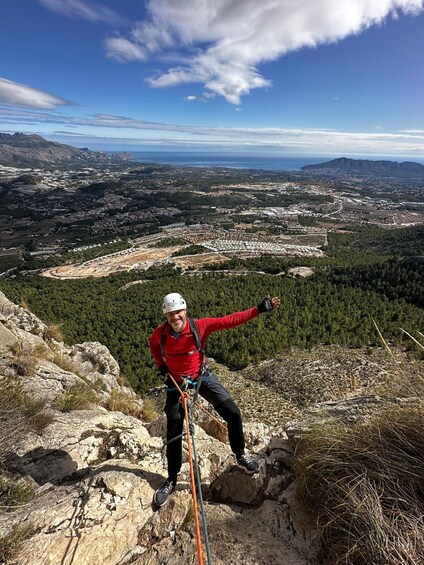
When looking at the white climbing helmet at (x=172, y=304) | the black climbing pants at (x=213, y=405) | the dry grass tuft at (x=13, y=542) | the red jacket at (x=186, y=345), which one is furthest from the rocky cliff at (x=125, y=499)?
the white climbing helmet at (x=172, y=304)

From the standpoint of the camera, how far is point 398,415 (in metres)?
3.17

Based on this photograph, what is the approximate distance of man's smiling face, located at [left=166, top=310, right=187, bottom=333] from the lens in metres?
4.01

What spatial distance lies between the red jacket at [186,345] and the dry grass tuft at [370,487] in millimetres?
1594

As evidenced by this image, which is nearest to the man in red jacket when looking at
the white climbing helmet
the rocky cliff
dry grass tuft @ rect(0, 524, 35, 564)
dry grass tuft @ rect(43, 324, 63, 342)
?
the white climbing helmet

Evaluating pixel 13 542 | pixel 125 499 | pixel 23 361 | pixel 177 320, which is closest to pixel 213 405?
pixel 177 320

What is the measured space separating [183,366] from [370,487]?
2341 mm

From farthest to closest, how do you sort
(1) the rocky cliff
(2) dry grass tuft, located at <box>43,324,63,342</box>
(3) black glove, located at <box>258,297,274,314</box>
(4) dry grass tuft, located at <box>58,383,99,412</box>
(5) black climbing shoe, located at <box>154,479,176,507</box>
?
(2) dry grass tuft, located at <box>43,324,63,342</box> < (4) dry grass tuft, located at <box>58,383,99,412</box> < (3) black glove, located at <box>258,297,274,314</box> < (5) black climbing shoe, located at <box>154,479,176,507</box> < (1) the rocky cliff

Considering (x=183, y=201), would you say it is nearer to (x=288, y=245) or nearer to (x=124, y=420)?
(x=288, y=245)

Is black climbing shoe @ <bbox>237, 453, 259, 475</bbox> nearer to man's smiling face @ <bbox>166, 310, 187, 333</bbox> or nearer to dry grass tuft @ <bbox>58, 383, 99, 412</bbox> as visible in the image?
man's smiling face @ <bbox>166, 310, 187, 333</bbox>

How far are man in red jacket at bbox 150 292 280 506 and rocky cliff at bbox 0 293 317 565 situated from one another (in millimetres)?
387

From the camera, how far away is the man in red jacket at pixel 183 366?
404cm

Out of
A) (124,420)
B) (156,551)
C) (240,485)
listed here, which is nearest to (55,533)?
(156,551)

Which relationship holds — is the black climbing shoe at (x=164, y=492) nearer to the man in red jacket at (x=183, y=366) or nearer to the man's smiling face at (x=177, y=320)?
the man in red jacket at (x=183, y=366)

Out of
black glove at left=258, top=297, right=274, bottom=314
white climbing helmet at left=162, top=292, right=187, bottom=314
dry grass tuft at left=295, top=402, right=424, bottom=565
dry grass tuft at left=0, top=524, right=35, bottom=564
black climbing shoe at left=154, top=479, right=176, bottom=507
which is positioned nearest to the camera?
dry grass tuft at left=295, top=402, right=424, bottom=565
